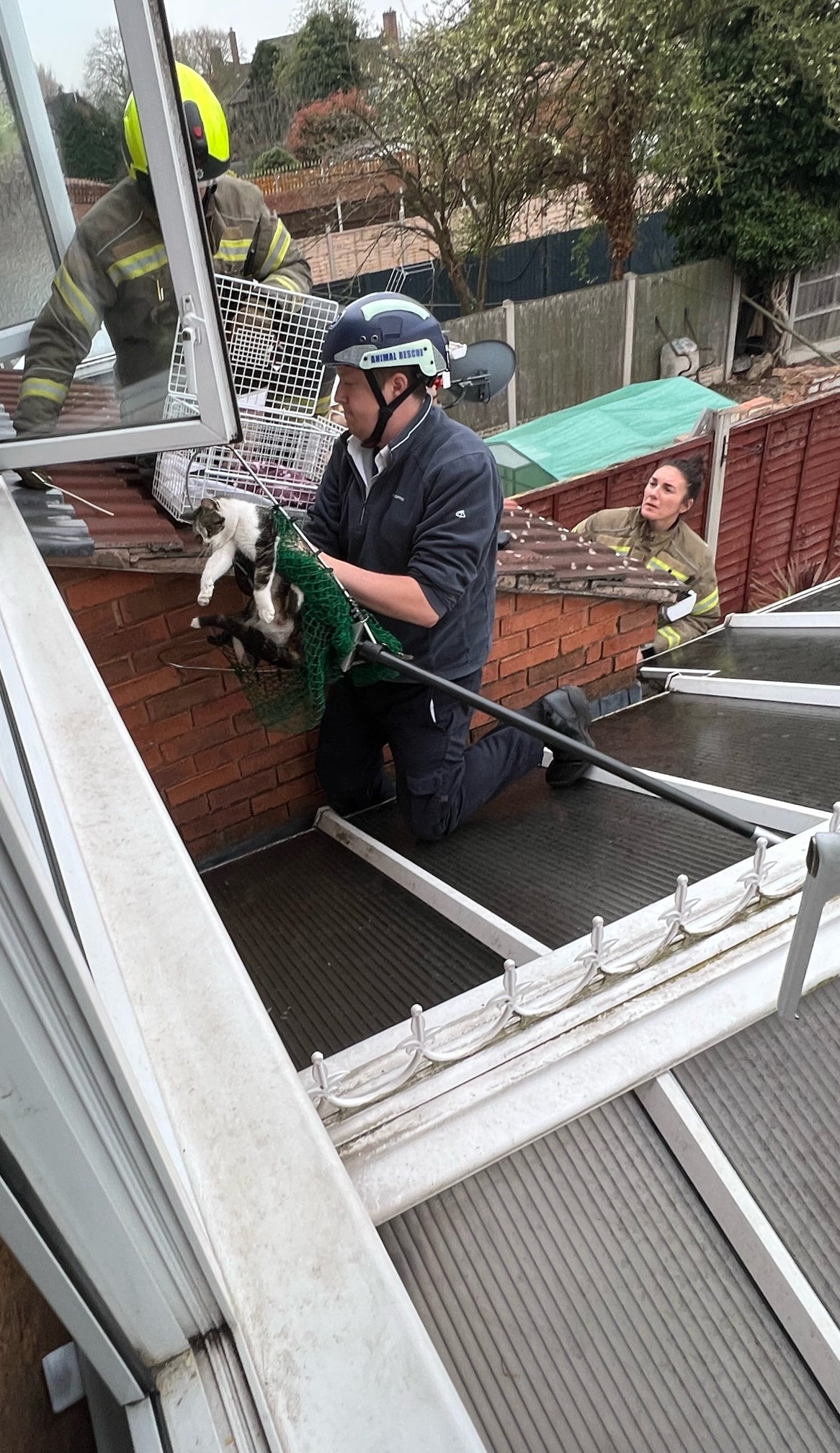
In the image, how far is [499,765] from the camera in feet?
9.93

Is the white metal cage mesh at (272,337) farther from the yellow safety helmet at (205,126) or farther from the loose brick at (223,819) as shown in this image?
the loose brick at (223,819)

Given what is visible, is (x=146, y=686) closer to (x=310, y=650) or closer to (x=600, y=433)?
(x=310, y=650)

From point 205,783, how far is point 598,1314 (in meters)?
2.16

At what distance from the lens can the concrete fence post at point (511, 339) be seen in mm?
11242

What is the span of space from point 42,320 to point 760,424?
7.85m

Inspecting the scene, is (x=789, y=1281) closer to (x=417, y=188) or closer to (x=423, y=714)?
(x=423, y=714)

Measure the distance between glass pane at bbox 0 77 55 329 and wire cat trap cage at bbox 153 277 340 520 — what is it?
794mm

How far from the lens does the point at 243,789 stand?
3.12 m

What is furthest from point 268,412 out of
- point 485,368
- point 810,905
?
point 485,368

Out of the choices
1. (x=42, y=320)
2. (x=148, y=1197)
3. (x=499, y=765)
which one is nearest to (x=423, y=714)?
(x=499, y=765)

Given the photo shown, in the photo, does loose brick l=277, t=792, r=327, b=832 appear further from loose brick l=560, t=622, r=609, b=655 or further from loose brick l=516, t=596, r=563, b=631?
loose brick l=560, t=622, r=609, b=655

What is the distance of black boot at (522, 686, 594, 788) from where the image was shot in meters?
3.02

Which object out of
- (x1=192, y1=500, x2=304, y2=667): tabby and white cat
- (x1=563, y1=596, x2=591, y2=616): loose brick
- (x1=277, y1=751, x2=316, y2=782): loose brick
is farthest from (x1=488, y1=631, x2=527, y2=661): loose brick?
(x1=192, y1=500, x2=304, y2=667): tabby and white cat

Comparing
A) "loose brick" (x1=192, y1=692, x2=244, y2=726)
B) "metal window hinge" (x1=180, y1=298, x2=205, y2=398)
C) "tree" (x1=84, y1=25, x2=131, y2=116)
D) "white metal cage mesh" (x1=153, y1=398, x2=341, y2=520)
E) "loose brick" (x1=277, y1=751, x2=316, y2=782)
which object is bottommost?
"loose brick" (x1=277, y1=751, x2=316, y2=782)
